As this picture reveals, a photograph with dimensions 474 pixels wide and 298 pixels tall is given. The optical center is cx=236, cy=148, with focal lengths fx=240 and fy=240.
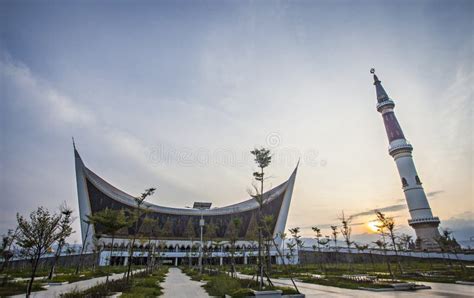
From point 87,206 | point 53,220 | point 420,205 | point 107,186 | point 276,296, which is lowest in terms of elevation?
point 276,296

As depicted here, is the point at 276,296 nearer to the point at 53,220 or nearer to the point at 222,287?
the point at 222,287

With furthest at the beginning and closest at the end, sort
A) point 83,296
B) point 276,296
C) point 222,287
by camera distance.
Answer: point 222,287 → point 276,296 → point 83,296

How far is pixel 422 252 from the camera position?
36.8m

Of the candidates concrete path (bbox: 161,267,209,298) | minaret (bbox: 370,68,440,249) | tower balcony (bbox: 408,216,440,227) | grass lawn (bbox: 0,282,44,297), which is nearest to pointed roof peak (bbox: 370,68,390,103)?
minaret (bbox: 370,68,440,249)

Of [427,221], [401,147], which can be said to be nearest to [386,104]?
[401,147]

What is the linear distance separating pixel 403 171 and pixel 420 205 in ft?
20.8

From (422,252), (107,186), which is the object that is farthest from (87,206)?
(422,252)

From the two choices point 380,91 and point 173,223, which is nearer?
point 380,91

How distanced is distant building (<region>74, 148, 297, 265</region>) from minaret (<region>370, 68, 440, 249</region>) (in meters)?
26.5

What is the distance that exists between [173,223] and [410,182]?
56.9m

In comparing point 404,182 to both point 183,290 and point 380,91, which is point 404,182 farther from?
point 183,290

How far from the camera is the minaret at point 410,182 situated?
4000 centimetres

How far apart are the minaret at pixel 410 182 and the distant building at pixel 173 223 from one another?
26526 millimetres

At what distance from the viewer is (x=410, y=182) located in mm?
43062
